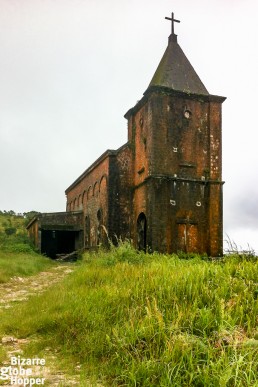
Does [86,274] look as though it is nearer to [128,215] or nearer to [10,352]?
[10,352]

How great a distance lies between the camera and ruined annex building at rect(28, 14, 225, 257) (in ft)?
58.6

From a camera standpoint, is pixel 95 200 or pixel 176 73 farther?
pixel 95 200

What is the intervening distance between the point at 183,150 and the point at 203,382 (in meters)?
15.5

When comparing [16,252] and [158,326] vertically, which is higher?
[158,326]

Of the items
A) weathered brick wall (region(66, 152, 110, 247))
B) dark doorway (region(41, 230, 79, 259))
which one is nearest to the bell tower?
weathered brick wall (region(66, 152, 110, 247))

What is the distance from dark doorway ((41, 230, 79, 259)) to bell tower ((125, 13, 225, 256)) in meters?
10.1

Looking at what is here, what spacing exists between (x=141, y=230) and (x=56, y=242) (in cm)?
1120

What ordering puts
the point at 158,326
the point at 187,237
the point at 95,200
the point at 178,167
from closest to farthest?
the point at 158,326 < the point at 187,237 < the point at 178,167 < the point at 95,200

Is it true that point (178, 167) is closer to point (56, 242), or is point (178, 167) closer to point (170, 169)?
point (170, 169)

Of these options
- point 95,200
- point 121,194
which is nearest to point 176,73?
point 121,194

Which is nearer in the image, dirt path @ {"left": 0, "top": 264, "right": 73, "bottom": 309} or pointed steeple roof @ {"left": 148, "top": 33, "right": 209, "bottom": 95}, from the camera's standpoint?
dirt path @ {"left": 0, "top": 264, "right": 73, "bottom": 309}

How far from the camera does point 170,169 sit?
59.8ft

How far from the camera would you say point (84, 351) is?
510 centimetres

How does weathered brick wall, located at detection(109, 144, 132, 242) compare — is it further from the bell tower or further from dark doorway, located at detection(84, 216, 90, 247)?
dark doorway, located at detection(84, 216, 90, 247)
